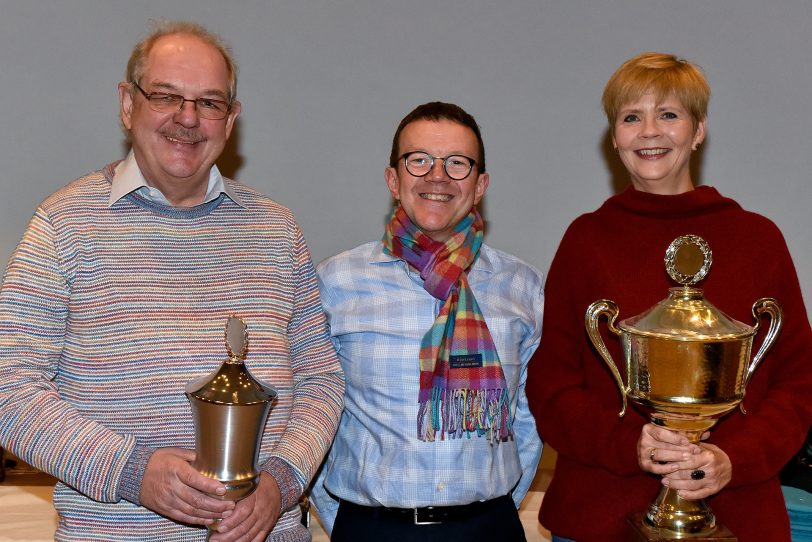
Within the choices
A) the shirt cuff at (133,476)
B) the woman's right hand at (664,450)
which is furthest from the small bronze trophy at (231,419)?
the woman's right hand at (664,450)

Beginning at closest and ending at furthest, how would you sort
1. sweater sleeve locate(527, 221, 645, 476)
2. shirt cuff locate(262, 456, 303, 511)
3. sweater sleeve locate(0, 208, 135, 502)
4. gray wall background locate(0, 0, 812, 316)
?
sweater sleeve locate(0, 208, 135, 502)
shirt cuff locate(262, 456, 303, 511)
sweater sleeve locate(527, 221, 645, 476)
gray wall background locate(0, 0, 812, 316)

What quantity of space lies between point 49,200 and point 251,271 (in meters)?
0.43

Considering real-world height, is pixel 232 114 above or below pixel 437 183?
above

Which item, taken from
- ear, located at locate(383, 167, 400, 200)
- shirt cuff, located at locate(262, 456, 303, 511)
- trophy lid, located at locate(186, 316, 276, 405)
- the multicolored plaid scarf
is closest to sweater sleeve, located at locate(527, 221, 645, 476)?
the multicolored plaid scarf

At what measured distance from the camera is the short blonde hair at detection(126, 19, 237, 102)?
2010mm

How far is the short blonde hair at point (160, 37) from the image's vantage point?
2.01 metres

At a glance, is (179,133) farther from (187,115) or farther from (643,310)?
(643,310)

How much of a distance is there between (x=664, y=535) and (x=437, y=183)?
3.06 feet

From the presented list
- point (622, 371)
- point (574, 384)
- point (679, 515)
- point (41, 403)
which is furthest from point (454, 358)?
point (41, 403)

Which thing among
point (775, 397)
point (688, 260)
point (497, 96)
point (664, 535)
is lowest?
point (664, 535)

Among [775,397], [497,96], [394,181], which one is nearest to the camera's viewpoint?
[775,397]

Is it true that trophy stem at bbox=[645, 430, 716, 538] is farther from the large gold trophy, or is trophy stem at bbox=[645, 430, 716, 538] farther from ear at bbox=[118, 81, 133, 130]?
ear at bbox=[118, 81, 133, 130]

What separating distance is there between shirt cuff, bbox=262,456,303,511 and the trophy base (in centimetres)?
69

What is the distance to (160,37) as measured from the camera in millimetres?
2023
